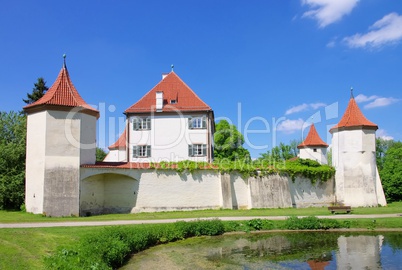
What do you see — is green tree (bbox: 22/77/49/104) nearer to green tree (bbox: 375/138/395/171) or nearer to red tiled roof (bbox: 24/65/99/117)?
red tiled roof (bbox: 24/65/99/117)

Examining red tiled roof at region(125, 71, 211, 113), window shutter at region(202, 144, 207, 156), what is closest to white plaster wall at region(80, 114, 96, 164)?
red tiled roof at region(125, 71, 211, 113)

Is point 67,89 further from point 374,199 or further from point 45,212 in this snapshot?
point 374,199

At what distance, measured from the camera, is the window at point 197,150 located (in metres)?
33.1

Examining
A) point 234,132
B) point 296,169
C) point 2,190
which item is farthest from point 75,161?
point 234,132

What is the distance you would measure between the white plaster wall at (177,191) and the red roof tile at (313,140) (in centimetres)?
2139

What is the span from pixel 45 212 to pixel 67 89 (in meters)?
7.81

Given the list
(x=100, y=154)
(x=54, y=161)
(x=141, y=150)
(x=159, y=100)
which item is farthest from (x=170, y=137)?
(x=100, y=154)

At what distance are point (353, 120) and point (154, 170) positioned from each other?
56.2 ft

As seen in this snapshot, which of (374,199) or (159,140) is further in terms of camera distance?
(159,140)

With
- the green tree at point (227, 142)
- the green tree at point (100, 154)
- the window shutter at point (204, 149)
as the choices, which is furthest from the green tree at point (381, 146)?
the green tree at point (100, 154)

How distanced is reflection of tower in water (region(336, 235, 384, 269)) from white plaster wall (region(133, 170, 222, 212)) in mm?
11187

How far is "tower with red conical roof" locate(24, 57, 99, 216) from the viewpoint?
74.0 feet

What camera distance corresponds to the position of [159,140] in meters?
33.4

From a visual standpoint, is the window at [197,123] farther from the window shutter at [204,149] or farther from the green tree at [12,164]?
the green tree at [12,164]
